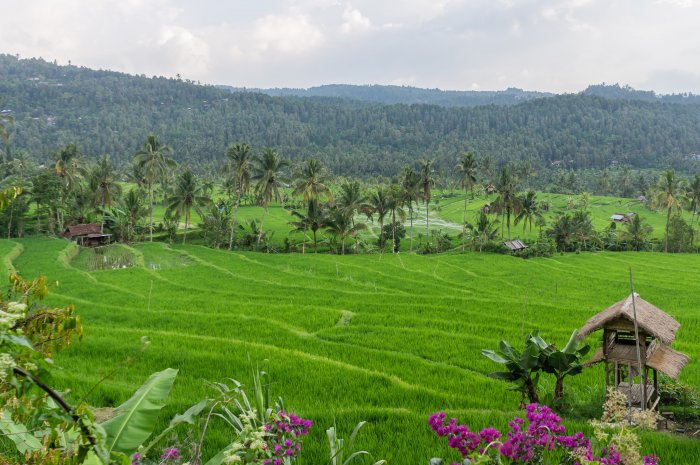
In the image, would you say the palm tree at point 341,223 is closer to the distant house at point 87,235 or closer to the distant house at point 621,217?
the distant house at point 87,235

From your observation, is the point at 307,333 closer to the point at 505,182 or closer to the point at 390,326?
the point at 390,326

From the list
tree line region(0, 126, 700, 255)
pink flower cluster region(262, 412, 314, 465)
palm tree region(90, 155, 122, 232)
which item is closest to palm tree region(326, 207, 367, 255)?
tree line region(0, 126, 700, 255)

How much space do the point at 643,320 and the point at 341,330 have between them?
10.9 meters

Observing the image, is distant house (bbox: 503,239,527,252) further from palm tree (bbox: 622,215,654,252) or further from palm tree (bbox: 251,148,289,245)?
palm tree (bbox: 251,148,289,245)

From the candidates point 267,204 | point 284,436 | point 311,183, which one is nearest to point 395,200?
point 311,183

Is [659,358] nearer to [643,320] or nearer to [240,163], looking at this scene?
[643,320]

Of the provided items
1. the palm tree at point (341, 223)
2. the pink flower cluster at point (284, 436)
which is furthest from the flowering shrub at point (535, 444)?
the palm tree at point (341, 223)

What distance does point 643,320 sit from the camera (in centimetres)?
861

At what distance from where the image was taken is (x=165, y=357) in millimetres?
12922

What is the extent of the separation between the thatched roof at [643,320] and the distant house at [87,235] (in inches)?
2130

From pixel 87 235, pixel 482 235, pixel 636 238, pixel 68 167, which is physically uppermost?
pixel 68 167

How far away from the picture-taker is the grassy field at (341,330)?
29.5 ft

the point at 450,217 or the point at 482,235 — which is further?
the point at 450,217

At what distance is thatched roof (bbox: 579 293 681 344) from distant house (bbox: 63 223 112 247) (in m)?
54.1
